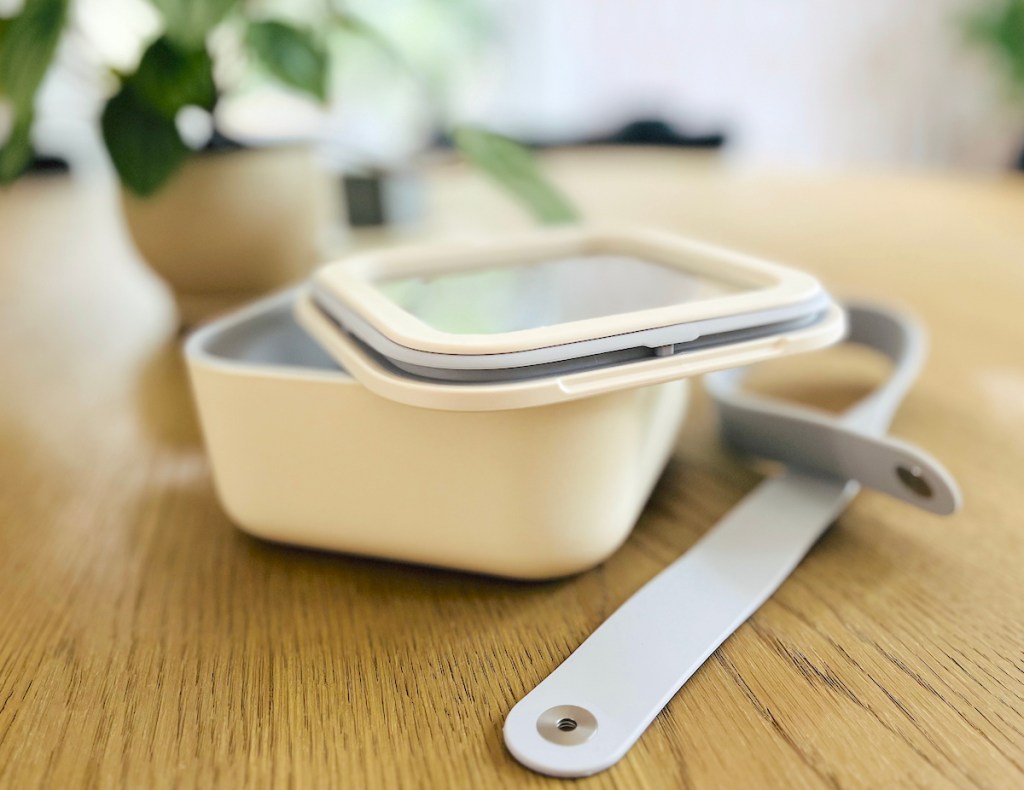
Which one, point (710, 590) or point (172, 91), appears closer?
point (710, 590)

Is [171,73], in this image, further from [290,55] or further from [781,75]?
[781,75]

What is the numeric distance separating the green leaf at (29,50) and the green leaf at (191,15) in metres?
0.06

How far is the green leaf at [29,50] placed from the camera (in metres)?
→ 0.39

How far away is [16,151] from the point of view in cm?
42

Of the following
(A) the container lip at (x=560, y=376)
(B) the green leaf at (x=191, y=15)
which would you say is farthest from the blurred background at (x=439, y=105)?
(A) the container lip at (x=560, y=376)

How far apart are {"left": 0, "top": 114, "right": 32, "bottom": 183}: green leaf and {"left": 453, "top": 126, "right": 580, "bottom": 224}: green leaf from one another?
24 cm

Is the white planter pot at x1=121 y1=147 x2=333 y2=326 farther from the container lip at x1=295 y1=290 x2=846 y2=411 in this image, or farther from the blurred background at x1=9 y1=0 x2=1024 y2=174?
Result: the blurred background at x1=9 y1=0 x2=1024 y2=174

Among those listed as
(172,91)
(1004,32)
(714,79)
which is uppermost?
(172,91)

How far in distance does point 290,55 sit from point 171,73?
0.07m

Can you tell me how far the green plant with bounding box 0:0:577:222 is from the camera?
15.5 inches

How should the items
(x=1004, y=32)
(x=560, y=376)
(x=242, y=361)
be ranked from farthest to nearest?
1. (x=1004, y=32)
2. (x=242, y=361)
3. (x=560, y=376)

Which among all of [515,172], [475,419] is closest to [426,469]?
[475,419]

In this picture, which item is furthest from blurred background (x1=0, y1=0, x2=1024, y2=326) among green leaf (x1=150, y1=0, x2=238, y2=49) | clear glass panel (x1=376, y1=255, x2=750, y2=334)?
clear glass panel (x1=376, y1=255, x2=750, y2=334)

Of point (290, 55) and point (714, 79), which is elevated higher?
point (290, 55)
